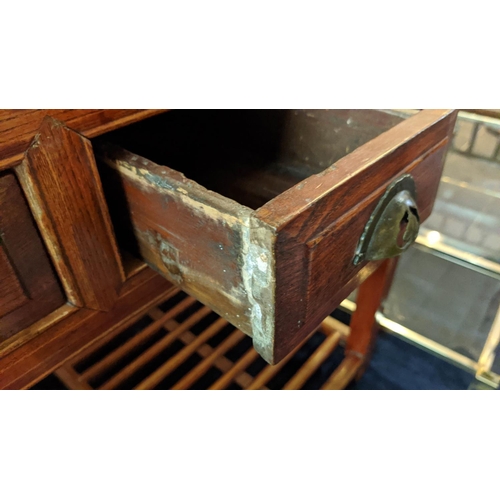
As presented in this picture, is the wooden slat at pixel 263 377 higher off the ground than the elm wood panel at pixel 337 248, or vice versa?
the elm wood panel at pixel 337 248

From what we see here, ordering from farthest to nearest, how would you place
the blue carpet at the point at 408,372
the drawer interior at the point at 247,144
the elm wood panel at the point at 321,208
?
the blue carpet at the point at 408,372 < the drawer interior at the point at 247,144 < the elm wood panel at the point at 321,208

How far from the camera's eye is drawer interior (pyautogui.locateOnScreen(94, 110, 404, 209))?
745mm

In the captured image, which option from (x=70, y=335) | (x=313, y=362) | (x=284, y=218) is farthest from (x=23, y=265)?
(x=313, y=362)

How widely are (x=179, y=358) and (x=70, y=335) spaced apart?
0.40 metres

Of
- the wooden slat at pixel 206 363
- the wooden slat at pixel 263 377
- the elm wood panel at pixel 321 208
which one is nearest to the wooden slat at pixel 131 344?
the wooden slat at pixel 206 363

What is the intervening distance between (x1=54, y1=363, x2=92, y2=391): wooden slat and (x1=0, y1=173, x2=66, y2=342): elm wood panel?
407 mm

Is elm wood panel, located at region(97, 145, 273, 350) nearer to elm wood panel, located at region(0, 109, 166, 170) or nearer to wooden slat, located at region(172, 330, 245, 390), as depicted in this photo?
elm wood panel, located at region(0, 109, 166, 170)

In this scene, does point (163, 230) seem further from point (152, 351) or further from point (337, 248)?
point (152, 351)

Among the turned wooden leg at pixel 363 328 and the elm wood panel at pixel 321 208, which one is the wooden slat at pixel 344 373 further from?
the elm wood panel at pixel 321 208

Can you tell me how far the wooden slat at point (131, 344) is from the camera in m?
1.00

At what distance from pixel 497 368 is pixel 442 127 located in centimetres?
68

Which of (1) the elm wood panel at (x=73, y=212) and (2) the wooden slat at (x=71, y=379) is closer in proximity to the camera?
(1) the elm wood panel at (x=73, y=212)

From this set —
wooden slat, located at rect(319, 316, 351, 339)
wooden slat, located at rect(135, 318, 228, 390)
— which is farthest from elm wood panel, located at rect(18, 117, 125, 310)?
wooden slat, located at rect(319, 316, 351, 339)

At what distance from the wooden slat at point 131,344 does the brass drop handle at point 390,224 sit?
671 mm
